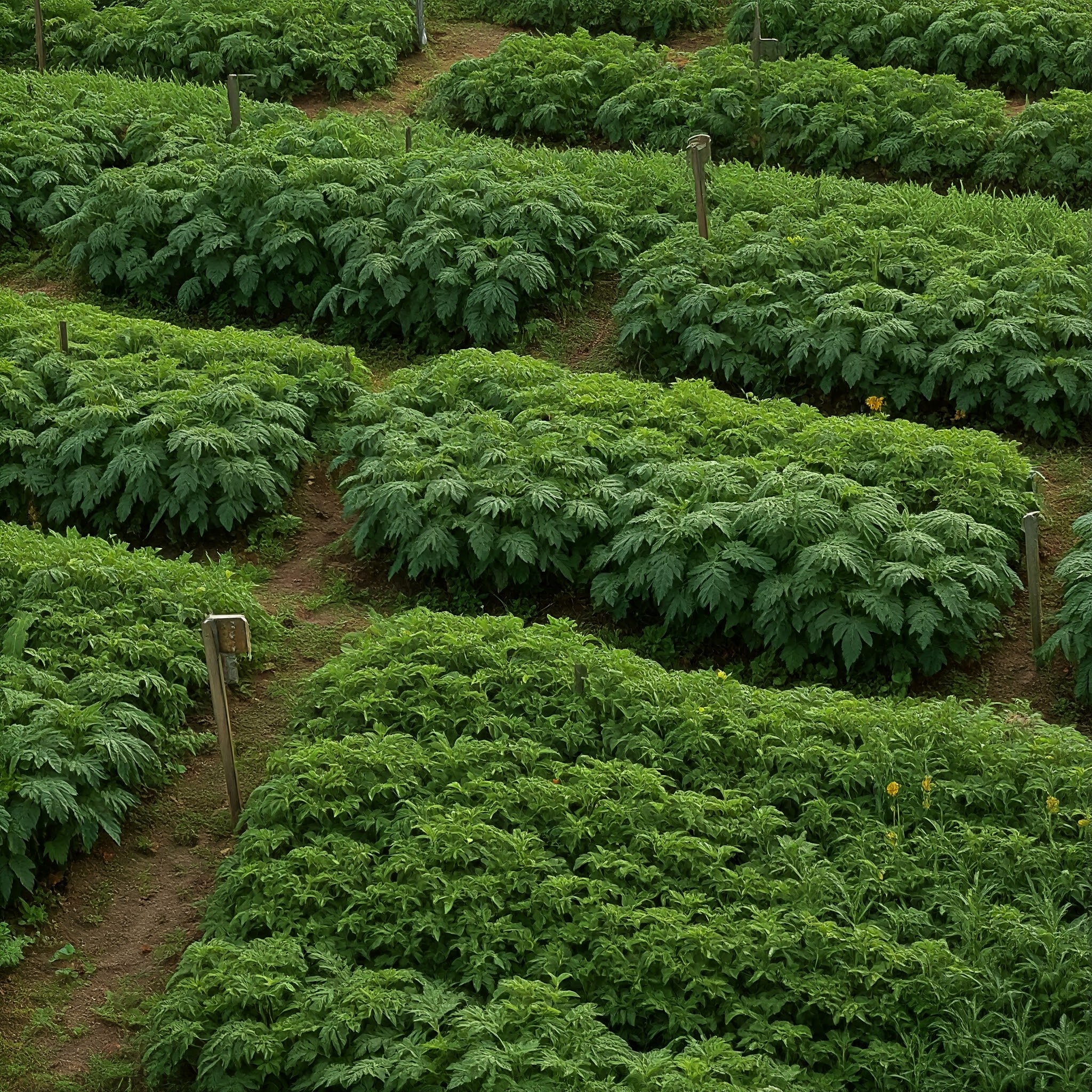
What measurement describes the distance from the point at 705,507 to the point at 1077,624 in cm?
219

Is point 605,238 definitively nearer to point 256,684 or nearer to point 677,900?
point 256,684

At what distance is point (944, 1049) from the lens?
5.56 m

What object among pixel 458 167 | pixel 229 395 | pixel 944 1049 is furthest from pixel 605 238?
pixel 944 1049

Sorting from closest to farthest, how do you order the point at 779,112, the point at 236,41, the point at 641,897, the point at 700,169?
the point at 641,897
the point at 700,169
the point at 779,112
the point at 236,41

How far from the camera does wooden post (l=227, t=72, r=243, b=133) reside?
13.7 meters

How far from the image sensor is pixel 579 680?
24.4ft

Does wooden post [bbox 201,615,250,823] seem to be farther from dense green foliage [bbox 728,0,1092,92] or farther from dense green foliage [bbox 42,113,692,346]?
dense green foliage [bbox 728,0,1092,92]

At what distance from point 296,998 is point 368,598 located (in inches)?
148

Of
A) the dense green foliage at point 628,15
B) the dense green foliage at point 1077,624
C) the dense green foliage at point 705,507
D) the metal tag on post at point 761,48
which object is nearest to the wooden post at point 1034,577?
→ the dense green foliage at point 1077,624

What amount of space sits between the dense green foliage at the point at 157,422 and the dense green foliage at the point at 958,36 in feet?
27.4

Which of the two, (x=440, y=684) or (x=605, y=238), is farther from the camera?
(x=605, y=238)

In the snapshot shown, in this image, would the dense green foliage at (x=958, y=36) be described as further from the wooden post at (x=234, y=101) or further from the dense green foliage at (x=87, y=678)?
the dense green foliage at (x=87, y=678)

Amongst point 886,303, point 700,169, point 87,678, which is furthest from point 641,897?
point 700,169

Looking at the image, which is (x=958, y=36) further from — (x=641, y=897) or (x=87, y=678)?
(x=641, y=897)
